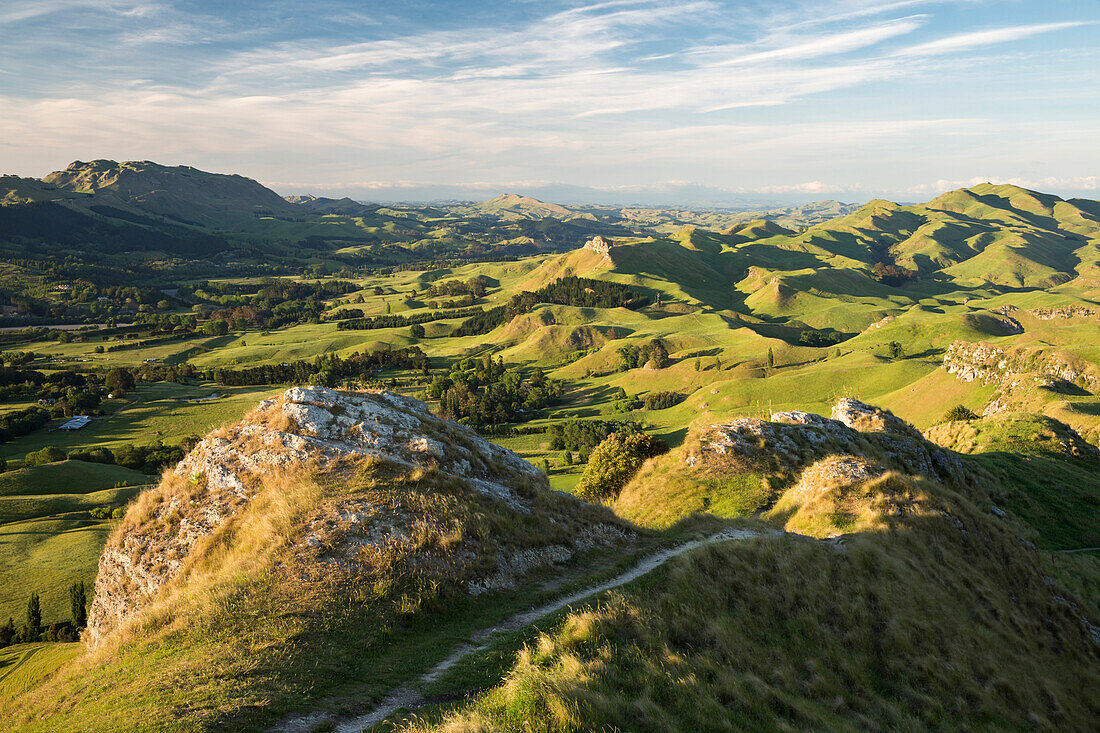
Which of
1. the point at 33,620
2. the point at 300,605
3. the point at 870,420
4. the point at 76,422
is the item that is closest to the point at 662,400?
the point at 870,420

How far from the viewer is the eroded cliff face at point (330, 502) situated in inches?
754

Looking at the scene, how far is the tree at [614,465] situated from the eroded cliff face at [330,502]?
65.9 ft

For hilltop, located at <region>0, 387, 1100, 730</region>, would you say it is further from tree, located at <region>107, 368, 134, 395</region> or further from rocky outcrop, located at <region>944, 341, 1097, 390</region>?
tree, located at <region>107, 368, 134, 395</region>

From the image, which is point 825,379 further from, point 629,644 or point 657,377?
point 629,644

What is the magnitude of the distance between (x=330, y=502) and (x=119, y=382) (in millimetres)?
209444

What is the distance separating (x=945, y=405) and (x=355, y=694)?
10619 centimetres

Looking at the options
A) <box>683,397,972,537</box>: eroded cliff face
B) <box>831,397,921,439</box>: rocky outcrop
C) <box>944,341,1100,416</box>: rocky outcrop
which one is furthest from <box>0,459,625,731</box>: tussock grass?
<box>944,341,1100,416</box>: rocky outcrop

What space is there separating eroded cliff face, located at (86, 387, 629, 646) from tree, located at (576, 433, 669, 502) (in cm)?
2009

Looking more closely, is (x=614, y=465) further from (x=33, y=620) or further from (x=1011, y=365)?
(x=1011, y=365)

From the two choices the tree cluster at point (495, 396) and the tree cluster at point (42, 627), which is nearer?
the tree cluster at point (42, 627)

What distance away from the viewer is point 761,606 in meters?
17.3

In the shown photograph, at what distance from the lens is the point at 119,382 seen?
179 meters

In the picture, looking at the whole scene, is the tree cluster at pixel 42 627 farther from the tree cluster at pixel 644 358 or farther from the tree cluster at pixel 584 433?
the tree cluster at pixel 644 358

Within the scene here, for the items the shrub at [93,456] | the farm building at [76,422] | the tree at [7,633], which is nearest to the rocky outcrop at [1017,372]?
the tree at [7,633]
